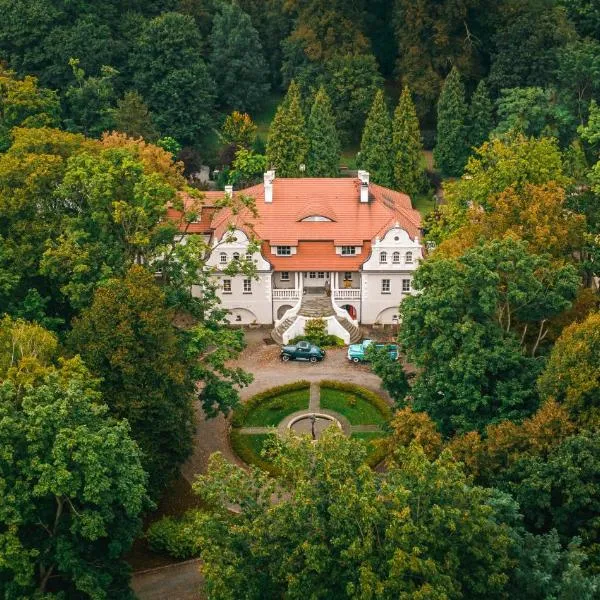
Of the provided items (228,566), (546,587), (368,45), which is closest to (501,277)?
(546,587)

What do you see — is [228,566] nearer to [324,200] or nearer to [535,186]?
[535,186]

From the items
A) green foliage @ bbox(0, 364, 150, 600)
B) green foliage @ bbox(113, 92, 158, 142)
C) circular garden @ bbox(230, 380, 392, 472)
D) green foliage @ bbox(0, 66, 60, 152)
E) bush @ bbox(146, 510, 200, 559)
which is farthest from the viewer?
green foliage @ bbox(113, 92, 158, 142)

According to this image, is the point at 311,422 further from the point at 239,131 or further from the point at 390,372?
the point at 239,131

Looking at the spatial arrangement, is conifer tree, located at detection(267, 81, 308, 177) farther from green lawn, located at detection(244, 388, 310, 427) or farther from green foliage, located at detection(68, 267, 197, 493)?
green foliage, located at detection(68, 267, 197, 493)

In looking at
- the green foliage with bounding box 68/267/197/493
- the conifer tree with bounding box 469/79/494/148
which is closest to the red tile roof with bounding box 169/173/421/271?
the conifer tree with bounding box 469/79/494/148

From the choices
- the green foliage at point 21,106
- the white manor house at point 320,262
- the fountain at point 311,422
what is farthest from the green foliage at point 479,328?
the green foliage at point 21,106

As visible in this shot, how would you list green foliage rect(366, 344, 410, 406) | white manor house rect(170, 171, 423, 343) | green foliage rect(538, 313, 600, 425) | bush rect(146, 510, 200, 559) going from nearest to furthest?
green foliage rect(538, 313, 600, 425) → bush rect(146, 510, 200, 559) → green foliage rect(366, 344, 410, 406) → white manor house rect(170, 171, 423, 343)

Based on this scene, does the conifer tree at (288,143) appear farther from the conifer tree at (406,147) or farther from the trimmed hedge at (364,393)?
the trimmed hedge at (364,393)

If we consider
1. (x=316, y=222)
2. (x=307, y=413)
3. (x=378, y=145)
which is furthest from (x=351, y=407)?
(x=378, y=145)
